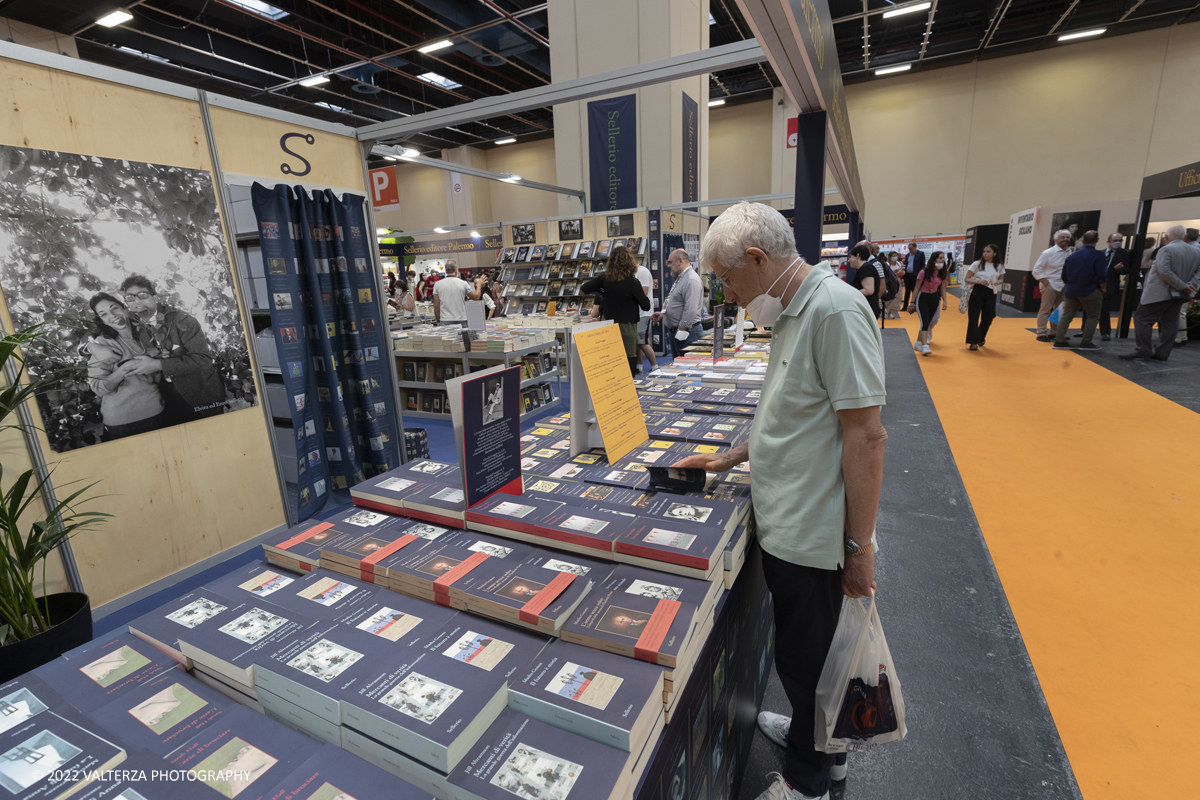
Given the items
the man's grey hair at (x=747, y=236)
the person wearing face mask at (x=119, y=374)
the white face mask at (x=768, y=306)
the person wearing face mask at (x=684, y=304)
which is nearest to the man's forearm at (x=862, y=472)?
the white face mask at (x=768, y=306)

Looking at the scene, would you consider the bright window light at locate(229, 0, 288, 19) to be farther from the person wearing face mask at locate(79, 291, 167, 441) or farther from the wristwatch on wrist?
the wristwatch on wrist

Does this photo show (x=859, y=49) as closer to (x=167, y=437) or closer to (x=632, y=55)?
(x=632, y=55)

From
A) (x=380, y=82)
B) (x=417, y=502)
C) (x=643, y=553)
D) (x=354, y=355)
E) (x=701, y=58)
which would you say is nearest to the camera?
(x=643, y=553)

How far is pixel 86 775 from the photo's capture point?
752 mm

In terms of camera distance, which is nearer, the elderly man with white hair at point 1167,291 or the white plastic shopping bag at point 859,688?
the white plastic shopping bag at point 859,688

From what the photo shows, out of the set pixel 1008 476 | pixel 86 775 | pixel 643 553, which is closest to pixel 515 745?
pixel 643 553

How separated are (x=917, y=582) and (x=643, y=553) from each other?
223 centimetres

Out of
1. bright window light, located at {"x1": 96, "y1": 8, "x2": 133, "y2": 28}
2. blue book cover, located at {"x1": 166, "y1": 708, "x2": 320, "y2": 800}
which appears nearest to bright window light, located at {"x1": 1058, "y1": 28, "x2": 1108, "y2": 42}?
blue book cover, located at {"x1": 166, "y1": 708, "x2": 320, "y2": 800}

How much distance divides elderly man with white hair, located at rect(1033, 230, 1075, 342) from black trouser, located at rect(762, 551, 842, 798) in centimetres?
965

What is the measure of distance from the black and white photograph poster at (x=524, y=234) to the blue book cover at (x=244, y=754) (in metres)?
10.3

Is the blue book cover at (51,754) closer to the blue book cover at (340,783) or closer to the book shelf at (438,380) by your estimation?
the blue book cover at (340,783)

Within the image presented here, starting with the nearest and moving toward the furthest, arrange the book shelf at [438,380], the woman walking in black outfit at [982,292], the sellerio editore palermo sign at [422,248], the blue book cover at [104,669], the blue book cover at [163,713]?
the blue book cover at [163,713] → the blue book cover at [104,669] → the book shelf at [438,380] → the woman walking in black outfit at [982,292] → the sellerio editore palermo sign at [422,248]

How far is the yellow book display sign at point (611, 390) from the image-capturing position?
1719 millimetres

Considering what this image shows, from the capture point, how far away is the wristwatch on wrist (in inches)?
52.1
